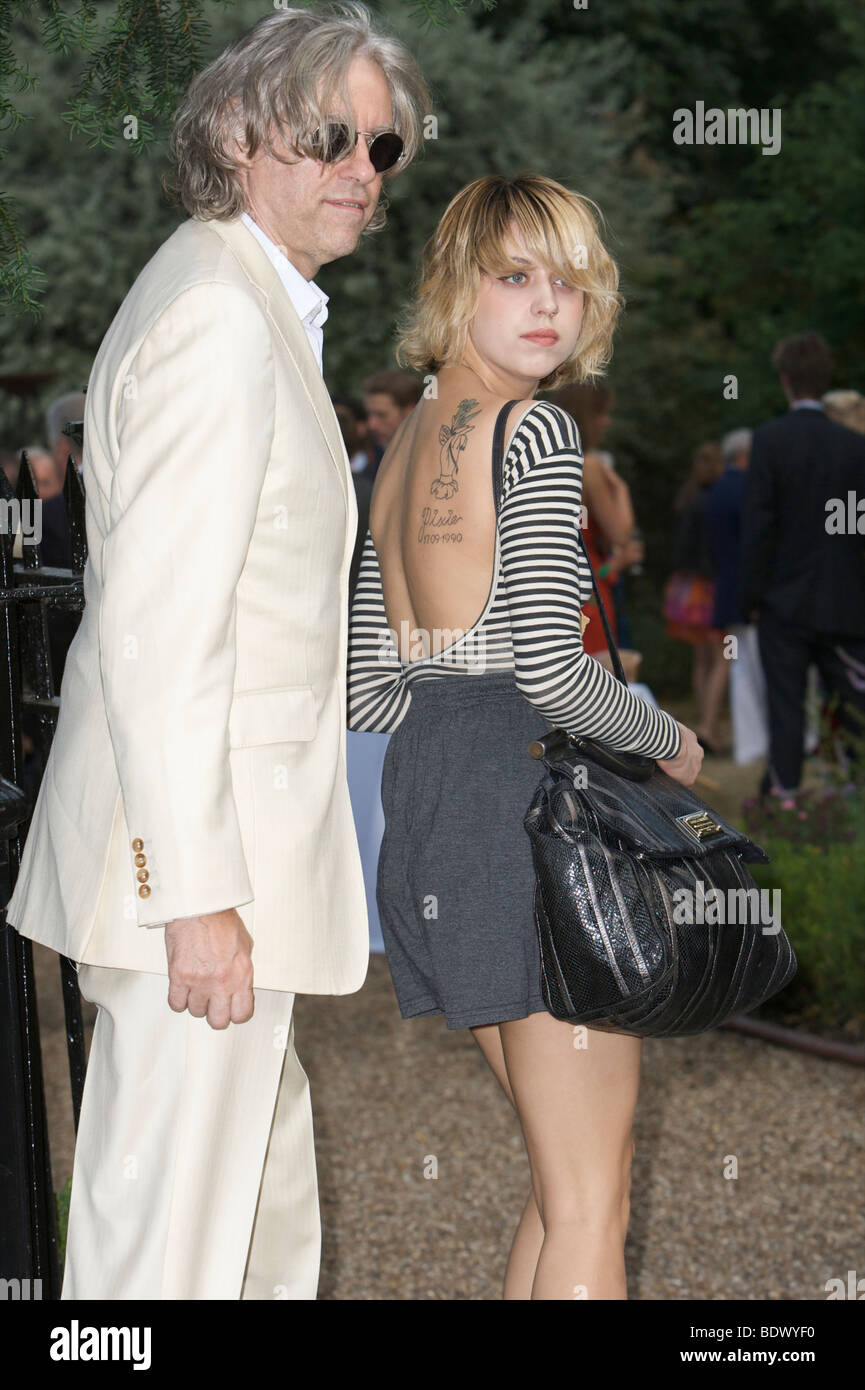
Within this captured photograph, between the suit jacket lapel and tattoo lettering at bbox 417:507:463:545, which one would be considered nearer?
the suit jacket lapel

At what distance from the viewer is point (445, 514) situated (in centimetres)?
235

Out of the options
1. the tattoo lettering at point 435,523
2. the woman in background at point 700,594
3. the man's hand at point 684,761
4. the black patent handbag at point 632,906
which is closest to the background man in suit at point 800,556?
the woman in background at point 700,594

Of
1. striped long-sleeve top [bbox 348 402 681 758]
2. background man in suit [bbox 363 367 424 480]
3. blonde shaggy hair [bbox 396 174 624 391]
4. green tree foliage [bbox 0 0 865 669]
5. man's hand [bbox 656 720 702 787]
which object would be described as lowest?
man's hand [bbox 656 720 702 787]

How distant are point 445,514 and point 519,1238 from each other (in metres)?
1.21

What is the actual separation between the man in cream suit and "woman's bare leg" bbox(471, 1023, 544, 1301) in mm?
427

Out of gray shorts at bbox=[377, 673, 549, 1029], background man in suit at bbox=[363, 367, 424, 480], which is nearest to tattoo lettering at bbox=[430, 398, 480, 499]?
gray shorts at bbox=[377, 673, 549, 1029]

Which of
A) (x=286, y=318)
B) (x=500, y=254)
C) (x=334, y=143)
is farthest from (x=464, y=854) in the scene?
(x=334, y=143)

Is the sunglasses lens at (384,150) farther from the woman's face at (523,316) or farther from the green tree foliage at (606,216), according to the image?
the green tree foliage at (606,216)

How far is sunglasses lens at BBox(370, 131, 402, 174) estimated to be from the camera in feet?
7.22

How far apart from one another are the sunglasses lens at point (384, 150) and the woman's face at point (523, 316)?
0.91ft

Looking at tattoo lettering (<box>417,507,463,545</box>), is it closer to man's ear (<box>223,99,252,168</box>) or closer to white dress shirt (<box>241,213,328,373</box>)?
white dress shirt (<box>241,213,328,373</box>)

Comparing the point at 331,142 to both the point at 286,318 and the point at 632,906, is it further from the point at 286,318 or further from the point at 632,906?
the point at 632,906

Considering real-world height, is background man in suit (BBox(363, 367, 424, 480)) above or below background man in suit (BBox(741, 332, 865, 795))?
above
